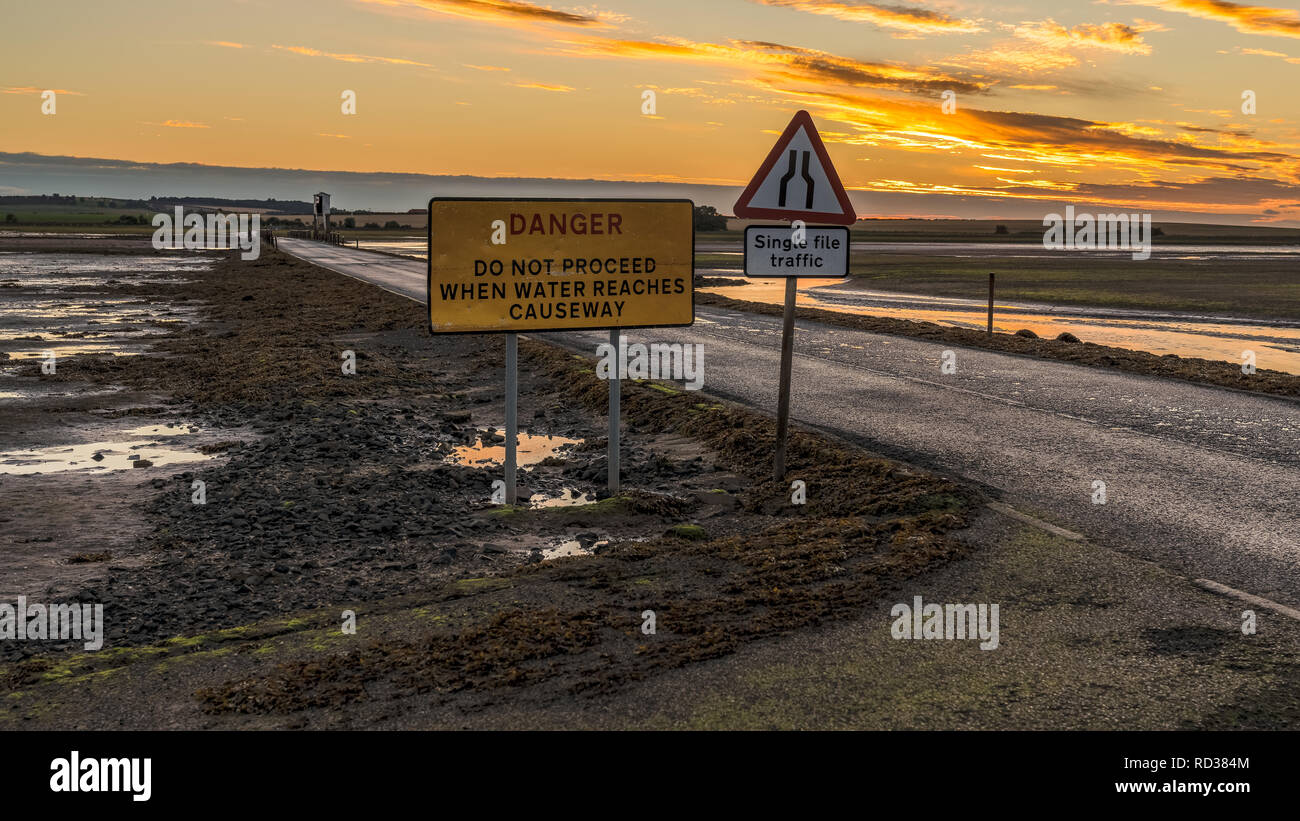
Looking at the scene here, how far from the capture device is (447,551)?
7.53 m

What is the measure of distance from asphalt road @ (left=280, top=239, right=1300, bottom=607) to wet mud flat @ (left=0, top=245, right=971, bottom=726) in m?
1.00

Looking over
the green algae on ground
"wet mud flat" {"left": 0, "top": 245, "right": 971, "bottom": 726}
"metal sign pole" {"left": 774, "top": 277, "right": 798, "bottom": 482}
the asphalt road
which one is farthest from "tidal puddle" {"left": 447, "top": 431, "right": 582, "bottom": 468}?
"metal sign pole" {"left": 774, "top": 277, "right": 798, "bottom": 482}

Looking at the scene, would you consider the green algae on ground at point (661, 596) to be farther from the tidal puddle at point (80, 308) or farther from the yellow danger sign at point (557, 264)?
the tidal puddle at point (80, 308)

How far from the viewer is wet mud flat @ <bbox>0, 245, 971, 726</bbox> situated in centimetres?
510

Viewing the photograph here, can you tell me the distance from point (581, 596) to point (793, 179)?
12.8ft

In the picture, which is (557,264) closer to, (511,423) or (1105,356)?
(511,423)

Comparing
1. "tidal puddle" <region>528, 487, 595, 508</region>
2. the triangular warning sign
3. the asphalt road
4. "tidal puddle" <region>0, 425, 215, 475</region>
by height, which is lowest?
"tidal puddle" <region>528, 487, 595, 508</region>

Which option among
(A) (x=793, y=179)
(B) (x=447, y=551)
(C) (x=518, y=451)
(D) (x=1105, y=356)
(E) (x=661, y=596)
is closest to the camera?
(E) (x=661, y=596)

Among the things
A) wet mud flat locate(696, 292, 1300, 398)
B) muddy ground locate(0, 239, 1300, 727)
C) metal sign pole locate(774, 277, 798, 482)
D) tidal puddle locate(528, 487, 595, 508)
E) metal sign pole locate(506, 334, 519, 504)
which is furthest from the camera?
wet mud flat locate(696, 292, 1300, 398)

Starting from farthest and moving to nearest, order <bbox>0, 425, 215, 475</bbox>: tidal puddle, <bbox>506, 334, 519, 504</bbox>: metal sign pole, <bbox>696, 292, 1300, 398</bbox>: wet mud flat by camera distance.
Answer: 1. <bbox>696, 292, 1300, 398</bbox>: wet mud flat
2. <bbox>0, 425, 215, 475</bbox>: tidal puddle
3. <bbox>506, 334, 519, 504</bbox>: metal sign pole

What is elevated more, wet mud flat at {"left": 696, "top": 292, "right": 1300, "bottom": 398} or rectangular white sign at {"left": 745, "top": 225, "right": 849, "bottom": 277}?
rectangular white sign at {"left": 745, "top": 225, "right": 849, "bottom": 277}

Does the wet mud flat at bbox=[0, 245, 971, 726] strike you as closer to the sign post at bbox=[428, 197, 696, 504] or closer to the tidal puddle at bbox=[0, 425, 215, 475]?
the tidal puddle at bbox=[0, 425, 215, 475]

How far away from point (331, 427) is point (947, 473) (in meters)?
6.69

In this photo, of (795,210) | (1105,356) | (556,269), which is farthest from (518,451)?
(1105,356)
